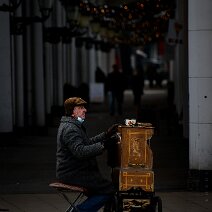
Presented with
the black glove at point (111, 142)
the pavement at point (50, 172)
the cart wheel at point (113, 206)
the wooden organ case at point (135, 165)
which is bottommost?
the pavement at point (50, 172)

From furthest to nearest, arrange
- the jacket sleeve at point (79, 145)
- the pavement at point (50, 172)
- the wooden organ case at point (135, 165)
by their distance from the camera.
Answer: the pavement at point (50, 172) < the wooden organ case at point (135, 165) < the jacket sleeve at point (79, 145)

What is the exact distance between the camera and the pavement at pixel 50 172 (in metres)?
11.8

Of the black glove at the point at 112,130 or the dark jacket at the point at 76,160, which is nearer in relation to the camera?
the dark jacket at the point at 76,160

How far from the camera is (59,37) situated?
26.5 m

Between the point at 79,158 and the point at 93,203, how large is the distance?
0.60m

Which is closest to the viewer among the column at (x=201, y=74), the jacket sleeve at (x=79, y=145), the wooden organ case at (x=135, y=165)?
the jacket sleeve at (x=79, y=145)

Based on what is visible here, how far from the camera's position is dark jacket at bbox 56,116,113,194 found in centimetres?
871

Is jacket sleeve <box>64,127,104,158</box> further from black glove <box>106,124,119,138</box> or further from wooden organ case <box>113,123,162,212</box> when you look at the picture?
wooden organ case <box>113,123,162,212</box>

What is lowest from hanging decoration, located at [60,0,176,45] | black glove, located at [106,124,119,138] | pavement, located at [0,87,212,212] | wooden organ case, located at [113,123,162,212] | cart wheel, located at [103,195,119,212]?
pavement, located at [0,87,212,212]

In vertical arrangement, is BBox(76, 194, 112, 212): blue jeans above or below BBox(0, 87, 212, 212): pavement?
above

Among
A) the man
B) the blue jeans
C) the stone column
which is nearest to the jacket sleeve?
the man

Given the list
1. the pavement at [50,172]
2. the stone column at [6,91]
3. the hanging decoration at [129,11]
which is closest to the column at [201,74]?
the pavement at [50,172]

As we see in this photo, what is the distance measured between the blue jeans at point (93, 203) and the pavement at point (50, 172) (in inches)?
92.6

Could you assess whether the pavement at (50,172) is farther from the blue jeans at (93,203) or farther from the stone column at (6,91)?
the blue jeans at (93,203)
